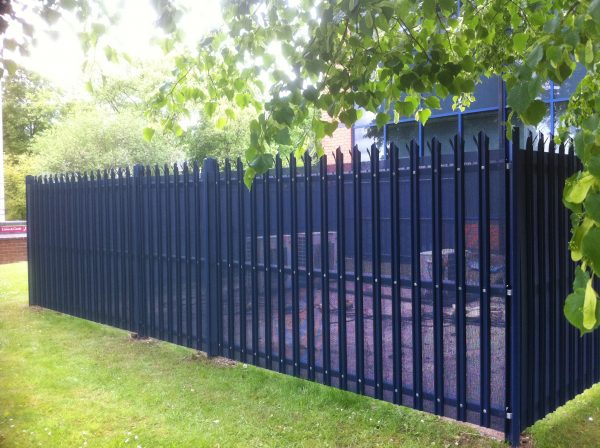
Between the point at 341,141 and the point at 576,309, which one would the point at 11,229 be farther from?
the point at 576,309

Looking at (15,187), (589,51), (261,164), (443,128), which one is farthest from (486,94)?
(15,187)

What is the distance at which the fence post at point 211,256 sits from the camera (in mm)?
6188

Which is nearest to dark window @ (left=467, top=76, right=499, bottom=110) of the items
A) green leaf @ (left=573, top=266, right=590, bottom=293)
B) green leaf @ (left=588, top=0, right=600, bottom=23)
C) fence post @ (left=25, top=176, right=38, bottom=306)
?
fence post @ (left=25, top=176, right=38, bottom=306)

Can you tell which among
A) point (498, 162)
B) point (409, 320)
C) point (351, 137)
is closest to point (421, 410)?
point (409, 320)

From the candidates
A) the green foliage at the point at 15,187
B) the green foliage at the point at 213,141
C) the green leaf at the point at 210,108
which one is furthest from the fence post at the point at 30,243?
the green foliage at the point at 15,187

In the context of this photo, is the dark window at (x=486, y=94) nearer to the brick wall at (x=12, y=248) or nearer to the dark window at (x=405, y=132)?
the dark window at (x=405, y=132)

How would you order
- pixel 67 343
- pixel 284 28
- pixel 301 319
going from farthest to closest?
pixel 67 343
pixel 301 319
pixel 284 28

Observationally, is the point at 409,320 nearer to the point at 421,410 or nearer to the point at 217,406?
the point at 421,410

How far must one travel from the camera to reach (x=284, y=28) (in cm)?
360

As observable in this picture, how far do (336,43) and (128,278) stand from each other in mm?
4971

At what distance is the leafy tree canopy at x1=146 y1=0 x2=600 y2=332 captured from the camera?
165cm

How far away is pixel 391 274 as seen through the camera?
15.3 ft

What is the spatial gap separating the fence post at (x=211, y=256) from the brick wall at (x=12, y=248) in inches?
600

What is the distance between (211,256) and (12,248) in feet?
50.7
